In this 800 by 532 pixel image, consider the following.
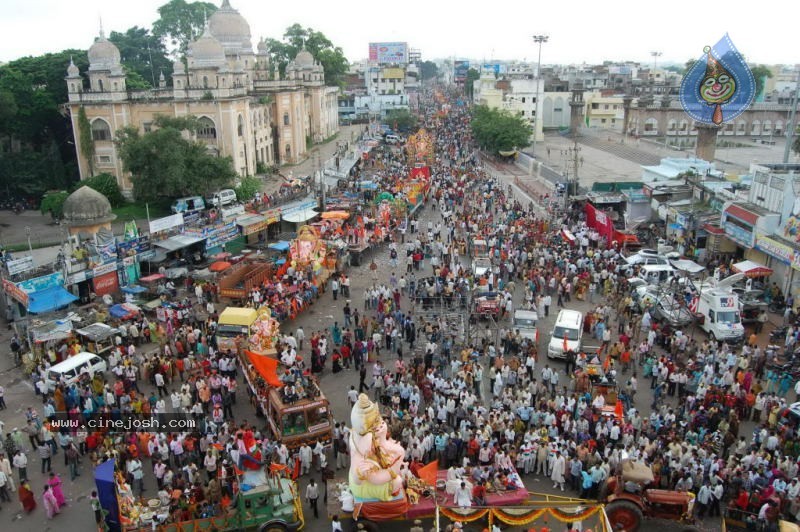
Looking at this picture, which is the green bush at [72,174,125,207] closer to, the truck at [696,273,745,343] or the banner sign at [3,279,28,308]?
the banner sign at [3,279,28,308]

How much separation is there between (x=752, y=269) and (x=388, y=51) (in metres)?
130

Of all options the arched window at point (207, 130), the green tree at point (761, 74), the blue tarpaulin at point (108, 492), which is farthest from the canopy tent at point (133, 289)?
the green tree at point (761, 74)

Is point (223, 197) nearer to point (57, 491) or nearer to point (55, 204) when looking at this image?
point (55, 204)

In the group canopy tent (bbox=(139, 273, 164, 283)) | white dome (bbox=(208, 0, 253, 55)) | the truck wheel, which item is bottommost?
the truck wheel

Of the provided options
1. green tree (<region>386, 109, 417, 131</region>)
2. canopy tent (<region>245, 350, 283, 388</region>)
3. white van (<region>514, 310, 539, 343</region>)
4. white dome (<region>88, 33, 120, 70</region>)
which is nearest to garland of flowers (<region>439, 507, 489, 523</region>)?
canopy tent (<region>245, 350, 283, 388</region>)

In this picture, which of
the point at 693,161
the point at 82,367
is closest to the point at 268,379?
the point at 82,367

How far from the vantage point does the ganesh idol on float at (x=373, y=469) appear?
11.0 metres

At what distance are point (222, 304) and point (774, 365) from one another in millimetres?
17565

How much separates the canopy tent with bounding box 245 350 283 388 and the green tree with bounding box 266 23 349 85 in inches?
2560

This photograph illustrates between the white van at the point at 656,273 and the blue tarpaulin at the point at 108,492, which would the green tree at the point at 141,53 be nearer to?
the white van at the point at 656,273

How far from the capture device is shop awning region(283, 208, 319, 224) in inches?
1244

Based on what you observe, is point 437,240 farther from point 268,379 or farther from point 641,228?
point 268,379

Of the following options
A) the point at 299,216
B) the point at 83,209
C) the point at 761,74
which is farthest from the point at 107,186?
the point at 761,74

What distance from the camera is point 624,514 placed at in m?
11.3
